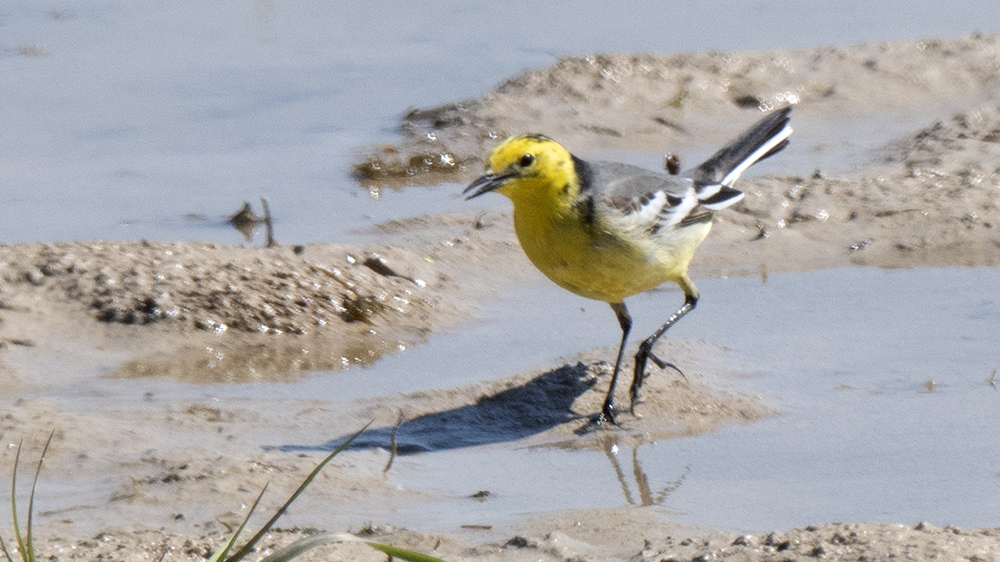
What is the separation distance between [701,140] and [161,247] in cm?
473

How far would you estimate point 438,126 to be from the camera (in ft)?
36.8

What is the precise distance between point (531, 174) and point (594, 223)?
35cm

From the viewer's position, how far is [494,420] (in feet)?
20.9

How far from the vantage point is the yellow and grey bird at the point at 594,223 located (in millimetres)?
6320

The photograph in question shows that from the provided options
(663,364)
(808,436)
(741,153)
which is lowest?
(663,364)

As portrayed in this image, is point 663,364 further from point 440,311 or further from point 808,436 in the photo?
point 440,311

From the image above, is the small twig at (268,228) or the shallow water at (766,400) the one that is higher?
the shallow water at (766,400)

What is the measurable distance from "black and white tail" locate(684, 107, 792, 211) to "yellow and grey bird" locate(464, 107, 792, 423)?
83 centimetres

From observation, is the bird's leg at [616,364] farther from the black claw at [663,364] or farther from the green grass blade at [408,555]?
the green grass blade at [408,555]

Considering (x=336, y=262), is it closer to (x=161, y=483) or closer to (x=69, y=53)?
(x=161, y=483)

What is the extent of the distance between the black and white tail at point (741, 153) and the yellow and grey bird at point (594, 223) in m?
0.83

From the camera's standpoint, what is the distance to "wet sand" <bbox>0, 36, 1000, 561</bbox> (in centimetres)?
496

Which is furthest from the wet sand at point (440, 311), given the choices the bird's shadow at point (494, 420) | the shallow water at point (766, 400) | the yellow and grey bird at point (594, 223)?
the yellow and grey bird at point (594, 223)

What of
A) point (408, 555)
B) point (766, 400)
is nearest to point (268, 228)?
point (766, 400)
